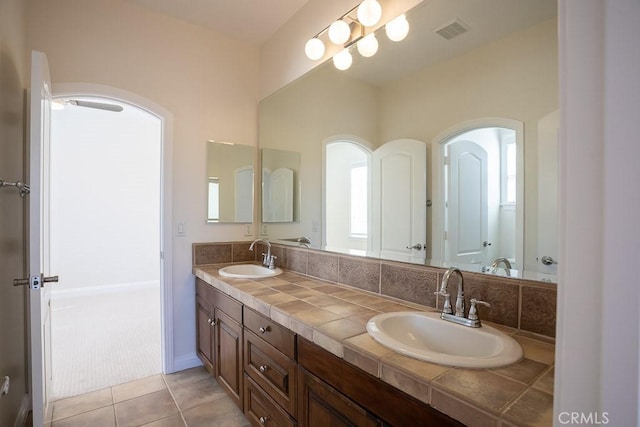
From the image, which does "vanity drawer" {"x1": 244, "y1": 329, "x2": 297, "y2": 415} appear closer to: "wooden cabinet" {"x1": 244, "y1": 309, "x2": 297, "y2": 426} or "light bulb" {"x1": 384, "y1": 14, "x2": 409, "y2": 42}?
"wooden cabinet" {"x1": 244, "y1": 309, "x2": 297, "y2": 426}

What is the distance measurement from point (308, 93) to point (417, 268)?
61.2 inches

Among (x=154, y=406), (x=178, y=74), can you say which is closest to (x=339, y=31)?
(x=178, y=74)

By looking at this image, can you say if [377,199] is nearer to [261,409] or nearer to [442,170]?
[442,170]

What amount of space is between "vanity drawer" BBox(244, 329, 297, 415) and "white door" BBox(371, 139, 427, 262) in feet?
2.44

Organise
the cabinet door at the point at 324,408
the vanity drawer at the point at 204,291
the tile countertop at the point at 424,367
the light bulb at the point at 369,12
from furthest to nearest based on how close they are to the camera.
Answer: the vanity drawer at the point at 204,291, the light bulb at the point at 369,12, the cabinet door at the point at 324,408, the tile countertop at the point at 424,367

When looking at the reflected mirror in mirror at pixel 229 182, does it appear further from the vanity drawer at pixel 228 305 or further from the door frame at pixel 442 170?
the door frame at pixel 442 170

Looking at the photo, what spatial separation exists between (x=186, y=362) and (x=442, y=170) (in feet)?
7.93

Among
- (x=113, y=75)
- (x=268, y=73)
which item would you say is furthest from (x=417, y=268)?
(x=113, y=75)

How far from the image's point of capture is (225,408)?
2.08m

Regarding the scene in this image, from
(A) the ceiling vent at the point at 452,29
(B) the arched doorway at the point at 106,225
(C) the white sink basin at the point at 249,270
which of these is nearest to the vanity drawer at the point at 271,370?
(C) the white sink basin at the point at 249,270

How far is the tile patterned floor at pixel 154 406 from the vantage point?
6.35ft

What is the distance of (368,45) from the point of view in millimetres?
1852

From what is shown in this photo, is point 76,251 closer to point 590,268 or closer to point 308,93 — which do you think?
point 308,93

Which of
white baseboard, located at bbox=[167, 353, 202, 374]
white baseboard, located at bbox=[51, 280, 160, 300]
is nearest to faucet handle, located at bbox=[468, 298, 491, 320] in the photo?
white baseboard, located at bbox=[167, 353, 202, 374]
